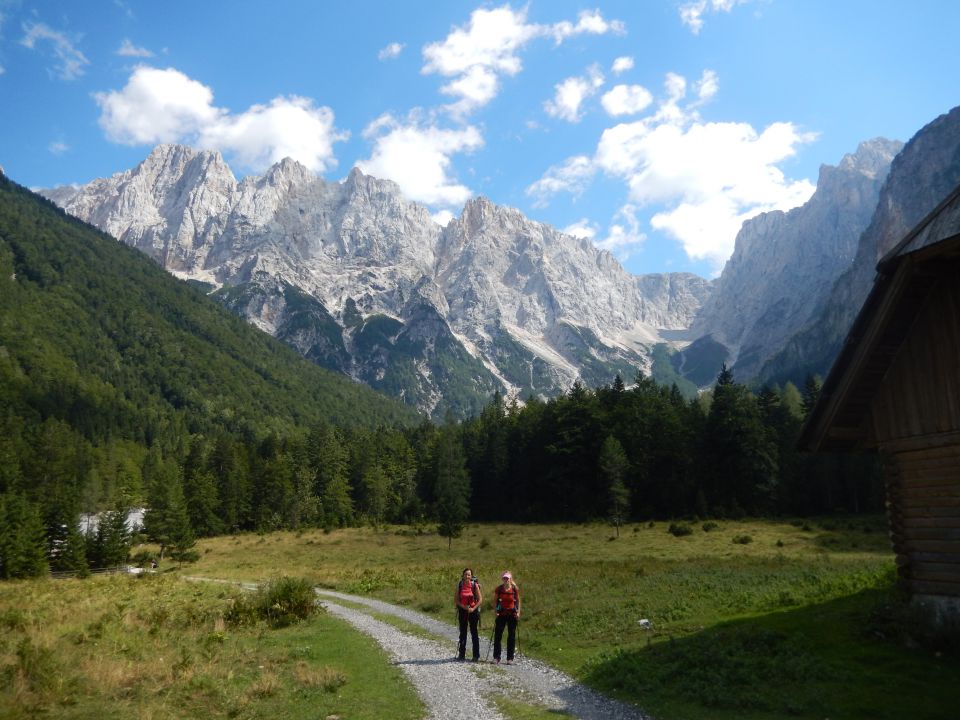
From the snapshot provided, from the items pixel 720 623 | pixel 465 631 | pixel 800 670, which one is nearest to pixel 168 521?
pixel 465 631

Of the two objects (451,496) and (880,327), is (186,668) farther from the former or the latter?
(451,496)

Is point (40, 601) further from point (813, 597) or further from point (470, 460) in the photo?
point (470, 460)

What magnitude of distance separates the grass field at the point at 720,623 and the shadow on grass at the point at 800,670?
0.04 m

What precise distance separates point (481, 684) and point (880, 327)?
13056mm

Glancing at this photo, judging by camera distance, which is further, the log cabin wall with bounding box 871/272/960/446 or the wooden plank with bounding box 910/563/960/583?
the wooden plank with bounding box 910/563/960/583

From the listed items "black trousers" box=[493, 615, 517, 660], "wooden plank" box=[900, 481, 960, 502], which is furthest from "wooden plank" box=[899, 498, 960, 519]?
"black trousers" box=[493, 615, 517, 660]

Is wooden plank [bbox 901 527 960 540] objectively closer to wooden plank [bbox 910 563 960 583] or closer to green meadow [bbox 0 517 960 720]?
wooden plank [bbox 910 563 960 583]

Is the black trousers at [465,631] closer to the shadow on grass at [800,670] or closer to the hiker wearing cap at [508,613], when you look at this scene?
the hiker wearing cap at [508,613]

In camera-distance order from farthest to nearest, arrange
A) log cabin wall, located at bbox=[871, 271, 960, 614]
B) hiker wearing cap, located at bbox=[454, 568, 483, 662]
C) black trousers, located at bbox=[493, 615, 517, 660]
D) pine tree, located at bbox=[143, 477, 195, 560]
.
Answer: pine tree, located at bbox=[143, 477, 195, 560] → hiker wearing cap, located at bbox=[454, 568, 483, 662] → black trousers, located at bbox=[493, 615, 517, 660] → log cabin wall, located at bbox=[871, 271, 960, 614]

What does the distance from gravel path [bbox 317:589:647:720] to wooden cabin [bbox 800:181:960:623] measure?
7.82m

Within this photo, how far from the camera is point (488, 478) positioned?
363ft

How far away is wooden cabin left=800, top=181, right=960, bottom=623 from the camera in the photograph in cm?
1334

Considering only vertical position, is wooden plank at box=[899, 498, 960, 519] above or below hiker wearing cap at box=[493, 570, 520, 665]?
above

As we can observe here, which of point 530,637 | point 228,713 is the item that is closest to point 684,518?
point 530,637
